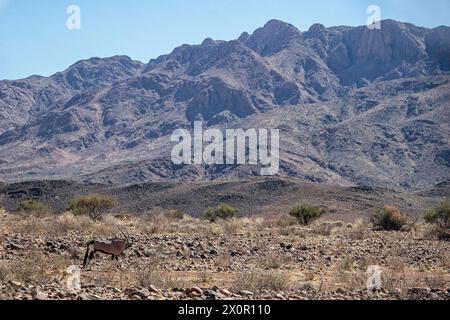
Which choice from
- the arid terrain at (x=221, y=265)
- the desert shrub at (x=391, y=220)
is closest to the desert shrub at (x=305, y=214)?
the desert shrub at (x=391, y=220)

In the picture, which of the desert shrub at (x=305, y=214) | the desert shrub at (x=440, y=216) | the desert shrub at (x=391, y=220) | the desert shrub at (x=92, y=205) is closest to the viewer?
the desert shrub at (x=440, y=216)

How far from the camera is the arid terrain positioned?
9.90 meters

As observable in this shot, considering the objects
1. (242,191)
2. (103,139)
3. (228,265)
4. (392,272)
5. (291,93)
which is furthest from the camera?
(291,93)

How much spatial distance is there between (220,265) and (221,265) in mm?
30

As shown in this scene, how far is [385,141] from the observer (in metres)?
122

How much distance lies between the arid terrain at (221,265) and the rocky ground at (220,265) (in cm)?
3

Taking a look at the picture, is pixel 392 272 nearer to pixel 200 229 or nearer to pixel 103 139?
pixel 200 229

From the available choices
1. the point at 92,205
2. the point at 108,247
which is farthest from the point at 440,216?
the point at 108,247

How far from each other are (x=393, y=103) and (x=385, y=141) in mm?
29104

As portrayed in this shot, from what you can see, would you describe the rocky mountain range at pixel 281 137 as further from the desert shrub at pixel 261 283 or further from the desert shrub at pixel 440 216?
the desert shrub at pixel 261 283

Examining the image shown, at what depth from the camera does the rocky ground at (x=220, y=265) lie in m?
9.88

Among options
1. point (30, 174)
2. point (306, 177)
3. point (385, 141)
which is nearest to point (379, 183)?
point (306, 177)

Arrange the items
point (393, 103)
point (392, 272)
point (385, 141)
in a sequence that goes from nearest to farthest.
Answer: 1. point (392, 272)
2. point (385, 141)
3. point (393, 103)
